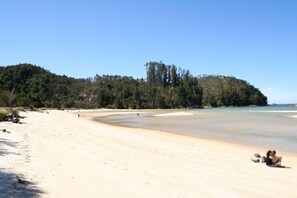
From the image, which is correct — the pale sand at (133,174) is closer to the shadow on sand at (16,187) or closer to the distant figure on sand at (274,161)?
the shadow on sand at (16,187)

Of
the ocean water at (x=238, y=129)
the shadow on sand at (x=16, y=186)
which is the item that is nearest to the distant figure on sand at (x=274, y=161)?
the ocean water at (x=238, y=129)

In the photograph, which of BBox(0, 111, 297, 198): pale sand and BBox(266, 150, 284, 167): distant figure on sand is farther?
BBox(266, 150, 284, 167): distant figure on sand

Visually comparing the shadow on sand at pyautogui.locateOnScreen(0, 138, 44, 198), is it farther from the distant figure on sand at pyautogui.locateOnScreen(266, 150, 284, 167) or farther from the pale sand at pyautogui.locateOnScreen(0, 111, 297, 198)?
the distant figure on sand at pyautogui.locateOnScreen(266, 150, 284, 167)

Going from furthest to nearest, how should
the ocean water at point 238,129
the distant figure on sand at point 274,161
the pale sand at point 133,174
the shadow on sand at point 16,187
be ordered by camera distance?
the ocean water at point 238,129 < the distant figure on sand at point 274,161 < the pale sand at point 133,174 < the shadow on sand at point 16,187

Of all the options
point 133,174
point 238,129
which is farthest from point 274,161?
point 238,129

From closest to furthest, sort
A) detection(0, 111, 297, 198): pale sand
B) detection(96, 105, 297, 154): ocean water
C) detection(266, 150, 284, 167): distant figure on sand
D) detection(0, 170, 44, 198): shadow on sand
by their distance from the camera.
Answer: detection(0, 170, 44, 198): shadow on sand → detection(0, 111, 297, 198): pale sand → detection(266, 150, 284, 167): distant figure on sand → detection(96, 105, 297, 154): ocean water

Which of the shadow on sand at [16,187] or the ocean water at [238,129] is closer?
the shadow on sand at [16,187]

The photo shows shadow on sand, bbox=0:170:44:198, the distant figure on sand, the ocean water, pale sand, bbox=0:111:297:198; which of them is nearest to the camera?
shadow on sand, bbox=0:170:44:198

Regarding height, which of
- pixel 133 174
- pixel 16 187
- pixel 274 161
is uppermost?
pixel 16 187

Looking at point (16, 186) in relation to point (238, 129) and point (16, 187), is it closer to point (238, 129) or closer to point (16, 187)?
point (16, 187)

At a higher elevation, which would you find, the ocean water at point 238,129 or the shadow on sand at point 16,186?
the shadow on sand at point 16,186

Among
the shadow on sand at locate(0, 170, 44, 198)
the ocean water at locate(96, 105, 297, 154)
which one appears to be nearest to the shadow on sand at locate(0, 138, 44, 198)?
the shadow on sand at locate(0, 170, 44, 198)

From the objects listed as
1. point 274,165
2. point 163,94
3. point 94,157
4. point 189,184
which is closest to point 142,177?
point 189,184

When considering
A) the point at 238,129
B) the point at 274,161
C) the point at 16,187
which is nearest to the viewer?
the point at 16,187
